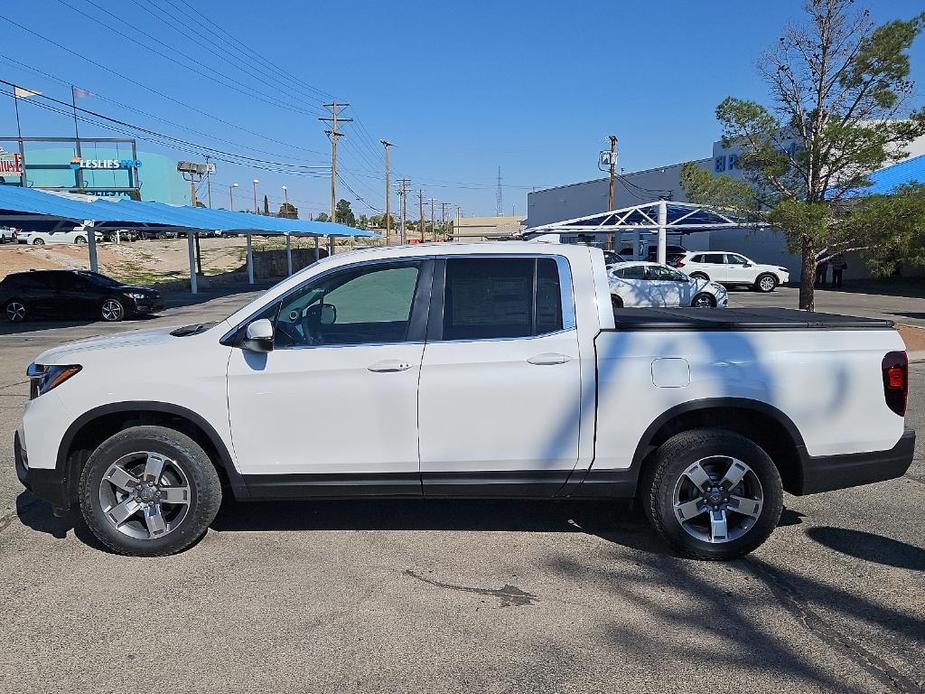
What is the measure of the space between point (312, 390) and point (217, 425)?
584 millimetres

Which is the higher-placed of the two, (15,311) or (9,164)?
(9,164)

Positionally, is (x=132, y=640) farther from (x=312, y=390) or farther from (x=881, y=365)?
(x=881, y=365)

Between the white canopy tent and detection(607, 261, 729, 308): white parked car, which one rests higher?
the white canopy tent

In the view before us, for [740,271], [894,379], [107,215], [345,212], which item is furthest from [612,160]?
[345,212]

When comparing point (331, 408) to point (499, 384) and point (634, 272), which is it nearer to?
point (499, 384)

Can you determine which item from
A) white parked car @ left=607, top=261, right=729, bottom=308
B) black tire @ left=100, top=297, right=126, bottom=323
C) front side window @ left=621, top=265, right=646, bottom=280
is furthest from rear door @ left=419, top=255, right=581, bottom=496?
black tire @ left=100, top=297, right=126, bottom=323

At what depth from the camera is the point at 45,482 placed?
415cm

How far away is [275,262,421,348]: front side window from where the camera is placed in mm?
4160

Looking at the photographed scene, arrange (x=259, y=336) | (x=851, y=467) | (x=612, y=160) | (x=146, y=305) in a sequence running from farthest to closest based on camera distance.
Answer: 1. (x=612, y=160)
2. (x=146, y=305)
3. (x=851, y=467)
4. (x=259, y=336)

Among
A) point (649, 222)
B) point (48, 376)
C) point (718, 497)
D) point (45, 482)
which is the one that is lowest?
point (718, 497)

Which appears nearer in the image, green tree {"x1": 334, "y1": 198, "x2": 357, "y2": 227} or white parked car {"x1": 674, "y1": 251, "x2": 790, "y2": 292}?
white parked car {"x1": 674, "y1": 251, "x2": 790, "y2": 292}

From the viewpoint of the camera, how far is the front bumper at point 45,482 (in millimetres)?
4145

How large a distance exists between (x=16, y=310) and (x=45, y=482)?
1750 cm

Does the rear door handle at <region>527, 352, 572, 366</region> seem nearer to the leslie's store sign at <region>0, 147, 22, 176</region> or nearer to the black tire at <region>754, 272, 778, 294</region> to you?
the black tire at <region>754, 272, 778, 294</region>
